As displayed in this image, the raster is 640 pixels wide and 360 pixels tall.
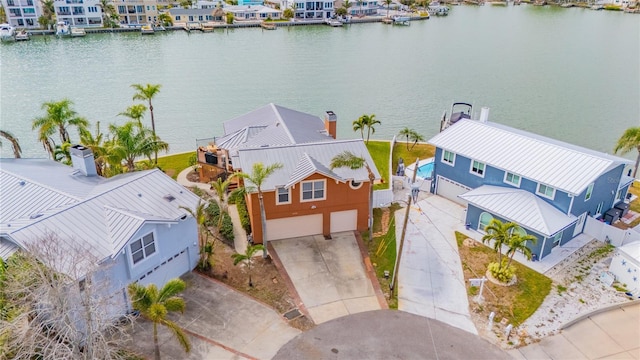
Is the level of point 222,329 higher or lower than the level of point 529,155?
lower

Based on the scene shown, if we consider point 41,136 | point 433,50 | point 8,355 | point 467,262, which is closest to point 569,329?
point 467,262

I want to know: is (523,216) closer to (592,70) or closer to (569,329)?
(569,329)

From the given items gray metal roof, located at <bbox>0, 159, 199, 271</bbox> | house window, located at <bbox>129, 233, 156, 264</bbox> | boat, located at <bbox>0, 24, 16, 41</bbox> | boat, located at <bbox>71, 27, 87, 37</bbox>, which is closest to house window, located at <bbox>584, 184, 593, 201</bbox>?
gray metal roof, located at <bbox>0, 159, 199, 271</bbox>

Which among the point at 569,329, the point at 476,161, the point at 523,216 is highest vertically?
the point at 476,161

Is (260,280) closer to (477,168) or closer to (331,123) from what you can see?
(331,123)

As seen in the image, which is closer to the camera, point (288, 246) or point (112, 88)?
point (288, 246)

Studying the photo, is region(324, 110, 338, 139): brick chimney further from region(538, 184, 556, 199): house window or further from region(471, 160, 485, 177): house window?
region(538, 184, 556, 199): house window

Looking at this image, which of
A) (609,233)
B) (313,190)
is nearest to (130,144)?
(313,190)
